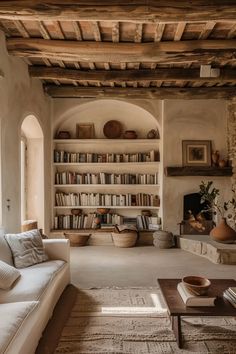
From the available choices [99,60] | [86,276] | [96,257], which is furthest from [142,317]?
[99,60]

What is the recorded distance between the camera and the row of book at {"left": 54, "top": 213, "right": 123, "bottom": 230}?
6570 mm

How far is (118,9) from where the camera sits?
3057mm

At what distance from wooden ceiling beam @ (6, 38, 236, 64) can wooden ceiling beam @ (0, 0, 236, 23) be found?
34.6 inches

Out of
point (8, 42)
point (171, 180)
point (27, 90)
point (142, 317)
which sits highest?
point (8, 42)

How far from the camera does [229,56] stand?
13.8 ft

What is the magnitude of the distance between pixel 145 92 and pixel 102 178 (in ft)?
6.27

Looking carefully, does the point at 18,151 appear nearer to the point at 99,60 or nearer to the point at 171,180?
the point at 99,60

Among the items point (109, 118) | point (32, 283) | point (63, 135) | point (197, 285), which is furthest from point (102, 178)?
point (197, 285)

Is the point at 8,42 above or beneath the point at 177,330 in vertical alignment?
above

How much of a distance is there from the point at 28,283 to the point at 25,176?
3682mm

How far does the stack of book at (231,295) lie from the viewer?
241cm

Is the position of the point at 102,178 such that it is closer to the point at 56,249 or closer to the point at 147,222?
the point at 147,222

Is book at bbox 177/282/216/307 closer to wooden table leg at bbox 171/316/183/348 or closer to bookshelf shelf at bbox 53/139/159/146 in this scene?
wooden table leg at bbox 171/316/183/348

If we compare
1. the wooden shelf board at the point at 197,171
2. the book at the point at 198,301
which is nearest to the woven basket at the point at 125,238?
the wooden shelf board at the point at 197,171
